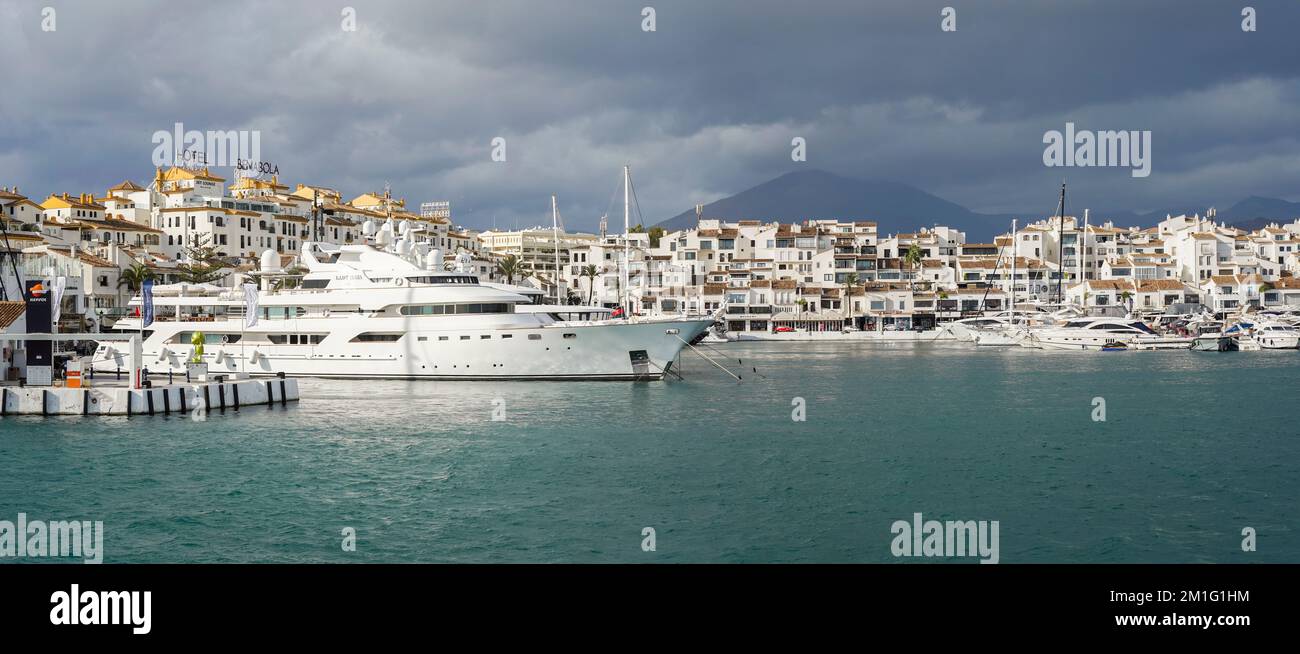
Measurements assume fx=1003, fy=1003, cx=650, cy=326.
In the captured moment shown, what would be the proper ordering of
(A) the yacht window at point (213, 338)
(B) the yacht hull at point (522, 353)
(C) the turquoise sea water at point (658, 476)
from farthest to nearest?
(A) the yacht window at point (213, 338)
(B) the yacht hull at point (522, 353)
(C) the turquoise sea water at point (658, 476)

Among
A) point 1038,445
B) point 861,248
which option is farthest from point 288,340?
point 861,248

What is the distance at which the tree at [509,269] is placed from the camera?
112 m

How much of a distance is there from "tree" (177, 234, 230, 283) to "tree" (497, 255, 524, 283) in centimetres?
3046

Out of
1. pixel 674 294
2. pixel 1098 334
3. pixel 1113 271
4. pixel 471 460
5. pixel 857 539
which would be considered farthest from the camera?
pixel 1113 271

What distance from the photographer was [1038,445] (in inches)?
1128

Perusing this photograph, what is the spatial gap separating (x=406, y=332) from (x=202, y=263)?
50.0 m

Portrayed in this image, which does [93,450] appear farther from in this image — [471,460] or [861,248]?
[861,248]

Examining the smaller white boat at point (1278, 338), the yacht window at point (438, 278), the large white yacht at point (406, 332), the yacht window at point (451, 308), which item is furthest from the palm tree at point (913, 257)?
the yacht window at point (451, 308)

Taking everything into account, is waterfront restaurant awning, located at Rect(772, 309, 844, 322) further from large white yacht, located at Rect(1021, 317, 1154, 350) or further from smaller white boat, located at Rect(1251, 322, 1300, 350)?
smaller white boat, located at Rect(1251, 322, 1300, 350)

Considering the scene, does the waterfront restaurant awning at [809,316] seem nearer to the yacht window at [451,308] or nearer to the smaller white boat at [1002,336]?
the smaller white boat at [1002,336]

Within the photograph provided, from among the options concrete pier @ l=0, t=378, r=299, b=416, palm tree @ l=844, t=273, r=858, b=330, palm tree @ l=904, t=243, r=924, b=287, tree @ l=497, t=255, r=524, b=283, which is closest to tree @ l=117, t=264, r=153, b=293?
tree @ l=497, t=255, r=524, b=283

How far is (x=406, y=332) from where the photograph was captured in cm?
4603

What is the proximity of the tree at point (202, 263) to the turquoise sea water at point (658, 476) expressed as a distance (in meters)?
46.5
